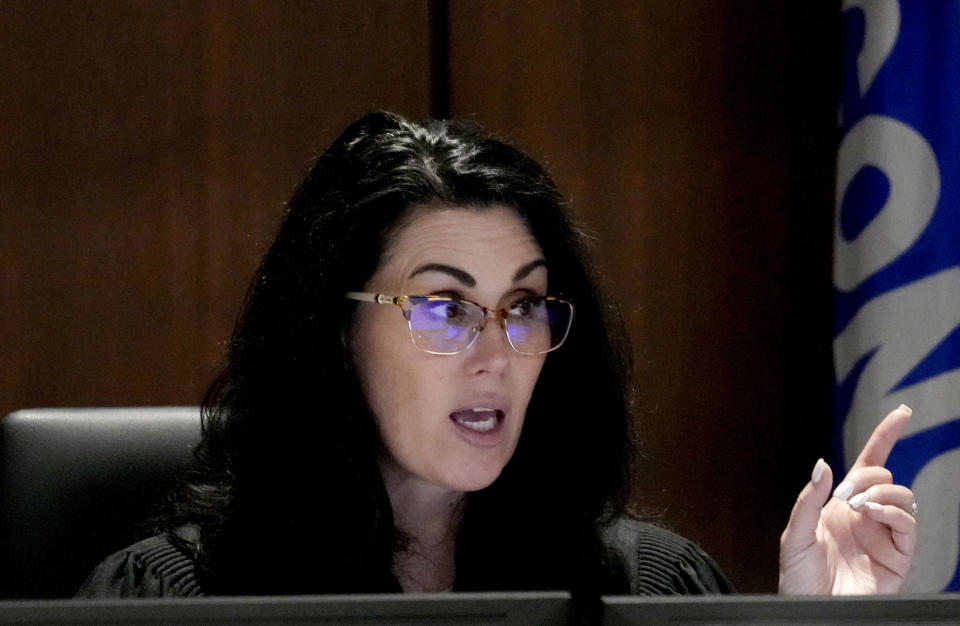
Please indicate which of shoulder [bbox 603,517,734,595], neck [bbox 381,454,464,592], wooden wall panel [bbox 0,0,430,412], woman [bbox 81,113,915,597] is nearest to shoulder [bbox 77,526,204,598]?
woman [bbox 81,113,915,597]

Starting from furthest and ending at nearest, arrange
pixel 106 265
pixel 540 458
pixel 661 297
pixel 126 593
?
pixel 661 297
pixel 106 265
pixel 540 458
pixel 126 593

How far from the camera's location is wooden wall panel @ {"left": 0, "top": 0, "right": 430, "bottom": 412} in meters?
2.44

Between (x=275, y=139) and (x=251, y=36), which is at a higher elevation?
(x=251, y=36)

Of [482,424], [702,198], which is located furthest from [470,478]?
[702,198]

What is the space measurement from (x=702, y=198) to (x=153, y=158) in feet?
4.20

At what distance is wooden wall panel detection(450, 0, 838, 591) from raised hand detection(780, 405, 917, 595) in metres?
1.29

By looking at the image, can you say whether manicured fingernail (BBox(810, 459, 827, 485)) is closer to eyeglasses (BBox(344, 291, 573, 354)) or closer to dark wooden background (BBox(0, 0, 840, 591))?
eyeglasses (BBox(344, 291, 573, 354))

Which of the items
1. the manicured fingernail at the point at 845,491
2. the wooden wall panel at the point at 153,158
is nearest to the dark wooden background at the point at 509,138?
the wooden wall panel at the point at 153,158

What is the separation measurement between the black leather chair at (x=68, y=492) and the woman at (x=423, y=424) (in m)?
0.07

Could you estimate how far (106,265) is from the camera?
8.16 feet

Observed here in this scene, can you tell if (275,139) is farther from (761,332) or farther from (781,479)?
(781,479)

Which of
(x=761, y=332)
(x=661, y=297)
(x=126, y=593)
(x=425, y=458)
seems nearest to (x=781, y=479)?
(x=761, y=332)

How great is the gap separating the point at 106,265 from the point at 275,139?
47cm

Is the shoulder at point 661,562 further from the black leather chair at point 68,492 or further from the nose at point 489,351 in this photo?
the black leather chair at point 68,492
